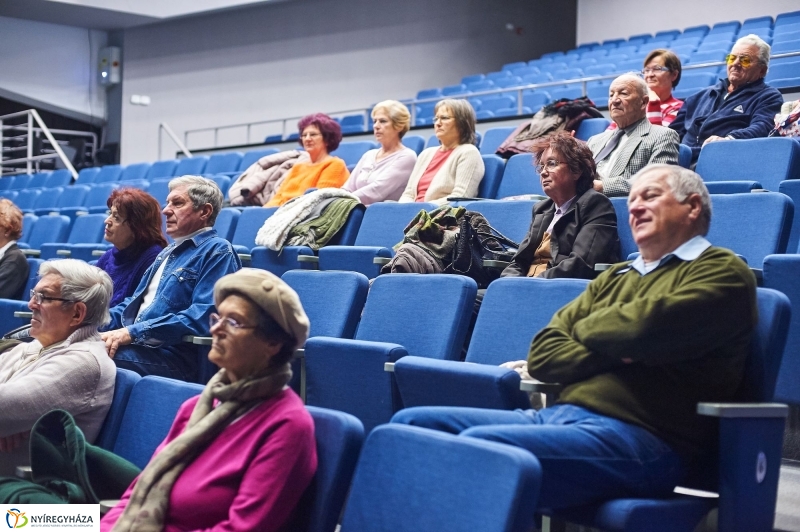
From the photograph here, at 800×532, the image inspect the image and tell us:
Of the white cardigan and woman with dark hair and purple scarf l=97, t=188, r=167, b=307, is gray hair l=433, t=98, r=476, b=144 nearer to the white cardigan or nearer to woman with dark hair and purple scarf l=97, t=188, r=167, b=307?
the white cardigan

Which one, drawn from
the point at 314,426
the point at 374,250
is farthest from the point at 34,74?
the point at 314,426

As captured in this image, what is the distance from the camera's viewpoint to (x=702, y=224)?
5.01 feet

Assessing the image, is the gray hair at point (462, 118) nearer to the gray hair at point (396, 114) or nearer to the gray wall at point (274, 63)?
the gray hair at point (396, 114)

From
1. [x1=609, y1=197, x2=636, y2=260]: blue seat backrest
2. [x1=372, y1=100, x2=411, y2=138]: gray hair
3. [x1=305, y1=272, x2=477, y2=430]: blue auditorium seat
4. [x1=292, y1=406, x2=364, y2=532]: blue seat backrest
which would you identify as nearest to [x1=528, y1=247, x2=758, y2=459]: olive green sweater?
[x1=292, y1=406, x2=364, y2=532]: blue seat backrest

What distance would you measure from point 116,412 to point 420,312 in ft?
2.20

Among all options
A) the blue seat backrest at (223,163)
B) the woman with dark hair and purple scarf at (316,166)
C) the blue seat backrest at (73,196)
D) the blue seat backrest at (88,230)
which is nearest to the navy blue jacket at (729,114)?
the woman with dark hair and purple scarf at (316,166)

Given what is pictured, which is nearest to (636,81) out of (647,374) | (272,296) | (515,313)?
(515,313)

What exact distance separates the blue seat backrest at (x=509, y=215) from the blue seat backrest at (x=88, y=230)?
7.52 feet

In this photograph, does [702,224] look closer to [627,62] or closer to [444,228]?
[444,228]

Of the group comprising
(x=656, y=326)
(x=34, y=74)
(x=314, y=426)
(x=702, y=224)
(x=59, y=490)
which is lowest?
(x=59, y=490)

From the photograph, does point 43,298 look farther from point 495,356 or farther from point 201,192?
point 495,356

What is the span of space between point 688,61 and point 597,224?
15.9ft

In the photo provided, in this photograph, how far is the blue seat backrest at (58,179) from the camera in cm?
→ 777

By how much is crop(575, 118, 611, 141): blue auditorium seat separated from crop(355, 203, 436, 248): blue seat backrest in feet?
2.89
